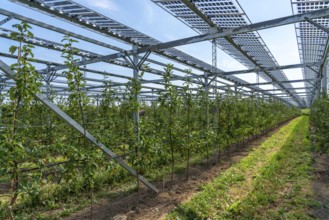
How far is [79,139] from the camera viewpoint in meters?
4.80

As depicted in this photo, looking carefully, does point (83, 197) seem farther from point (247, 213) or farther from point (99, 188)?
point (247, 213)

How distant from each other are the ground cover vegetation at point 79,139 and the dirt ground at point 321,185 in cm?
262

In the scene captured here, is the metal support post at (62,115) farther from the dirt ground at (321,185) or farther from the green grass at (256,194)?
the dirt ground at (321,185)

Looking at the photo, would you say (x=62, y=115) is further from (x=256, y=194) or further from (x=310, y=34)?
(x=310, y=34)

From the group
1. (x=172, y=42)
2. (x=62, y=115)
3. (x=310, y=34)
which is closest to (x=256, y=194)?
(x=62, y=115)

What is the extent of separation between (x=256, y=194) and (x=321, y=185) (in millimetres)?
1650

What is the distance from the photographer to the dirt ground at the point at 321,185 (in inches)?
164

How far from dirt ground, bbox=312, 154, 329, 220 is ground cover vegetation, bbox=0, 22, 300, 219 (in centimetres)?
262

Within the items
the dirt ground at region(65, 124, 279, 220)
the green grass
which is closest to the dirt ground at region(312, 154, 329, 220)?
the green grass

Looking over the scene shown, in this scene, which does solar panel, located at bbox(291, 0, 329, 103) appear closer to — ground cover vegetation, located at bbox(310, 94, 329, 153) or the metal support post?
ground cover vegetation, located at bbox(310, 94, 329, 153)

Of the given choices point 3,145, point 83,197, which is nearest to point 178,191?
point 83,197

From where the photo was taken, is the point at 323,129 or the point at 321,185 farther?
the point at 323,129

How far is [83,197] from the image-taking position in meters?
5.06

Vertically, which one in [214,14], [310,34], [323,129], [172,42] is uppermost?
[310,34]
